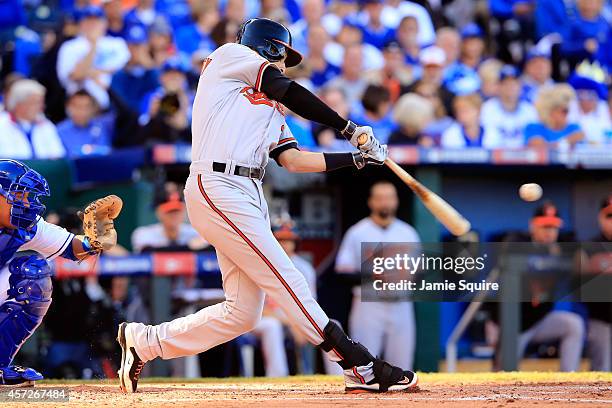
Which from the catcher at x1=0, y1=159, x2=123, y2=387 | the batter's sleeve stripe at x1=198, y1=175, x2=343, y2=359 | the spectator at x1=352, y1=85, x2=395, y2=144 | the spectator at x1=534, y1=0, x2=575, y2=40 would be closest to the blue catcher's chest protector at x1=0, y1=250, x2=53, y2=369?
the catcher at x1=0, y1=159, x2=123, y2=387

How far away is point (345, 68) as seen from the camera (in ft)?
34.7

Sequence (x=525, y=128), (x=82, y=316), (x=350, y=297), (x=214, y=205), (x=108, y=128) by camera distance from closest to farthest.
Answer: (x=214, y=205) < (x=82, y=316) < (x=350, y=297) < (x=108, y=128) < (x=525, y=128)

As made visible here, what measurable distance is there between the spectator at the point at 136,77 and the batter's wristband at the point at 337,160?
4.79m

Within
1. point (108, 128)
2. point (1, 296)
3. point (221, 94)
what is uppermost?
point (108, 128)

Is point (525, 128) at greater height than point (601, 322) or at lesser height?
greater

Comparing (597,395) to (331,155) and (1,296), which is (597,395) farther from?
(1,296)

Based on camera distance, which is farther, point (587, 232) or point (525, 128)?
point (525, 128)

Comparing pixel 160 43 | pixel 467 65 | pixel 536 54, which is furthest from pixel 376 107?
pixel 536 54

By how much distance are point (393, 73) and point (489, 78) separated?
3.69ft

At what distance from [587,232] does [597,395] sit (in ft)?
12.1

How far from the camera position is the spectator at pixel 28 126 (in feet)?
28.6

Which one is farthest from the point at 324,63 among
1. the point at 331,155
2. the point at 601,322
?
the point at 331,155

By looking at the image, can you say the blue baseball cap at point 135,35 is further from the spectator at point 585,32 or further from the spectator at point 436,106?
the spectator at point 585,32

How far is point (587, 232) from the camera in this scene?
870cm
